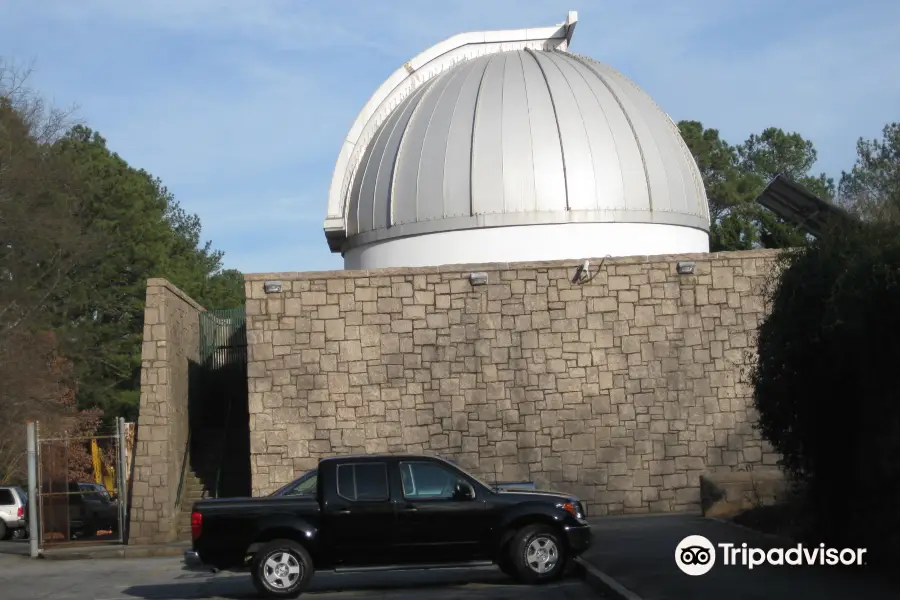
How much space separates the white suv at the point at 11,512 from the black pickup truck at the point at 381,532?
60.8ft

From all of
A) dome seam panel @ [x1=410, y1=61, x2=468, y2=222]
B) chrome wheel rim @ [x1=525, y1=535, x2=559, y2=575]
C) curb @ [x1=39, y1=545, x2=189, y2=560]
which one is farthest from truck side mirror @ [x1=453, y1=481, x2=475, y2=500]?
dome seam panel @ [x1=410, y1=61, x2=468, y2=222]

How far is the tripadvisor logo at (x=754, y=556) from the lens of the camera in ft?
37.8

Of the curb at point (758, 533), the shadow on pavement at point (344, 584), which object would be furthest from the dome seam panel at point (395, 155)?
the shadow on pavement at point (344, 584)

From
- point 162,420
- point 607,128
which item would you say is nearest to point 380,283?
point 162,420

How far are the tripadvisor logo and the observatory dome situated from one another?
11.8 meters

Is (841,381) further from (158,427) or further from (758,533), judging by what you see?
(158,427)

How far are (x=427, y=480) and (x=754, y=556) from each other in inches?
144

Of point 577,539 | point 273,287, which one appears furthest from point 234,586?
point 273,287

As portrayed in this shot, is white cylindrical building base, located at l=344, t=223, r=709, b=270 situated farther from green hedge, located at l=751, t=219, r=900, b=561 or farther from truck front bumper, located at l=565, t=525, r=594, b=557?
truck front bumper, located at l=565, t=525, r=594, b=557

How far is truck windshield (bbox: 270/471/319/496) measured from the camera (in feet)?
45.2

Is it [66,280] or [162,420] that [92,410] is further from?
[162,420]

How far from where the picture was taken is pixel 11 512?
29.0 meters

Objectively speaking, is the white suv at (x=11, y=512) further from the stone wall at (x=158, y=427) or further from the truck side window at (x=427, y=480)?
Result: the truck side window at (x=427, y=480)

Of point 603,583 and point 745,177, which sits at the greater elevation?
point 745,177
